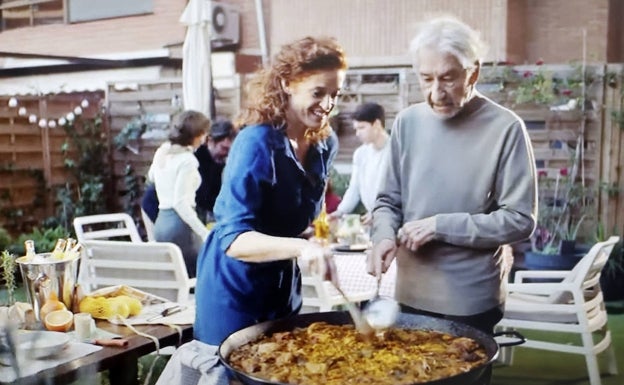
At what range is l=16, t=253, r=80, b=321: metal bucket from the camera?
1656 mm

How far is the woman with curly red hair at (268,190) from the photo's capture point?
141 centimetres

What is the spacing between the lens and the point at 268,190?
4.69 ft

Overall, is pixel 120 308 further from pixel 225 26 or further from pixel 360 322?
pixel 225 26

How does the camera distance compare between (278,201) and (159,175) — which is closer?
(278,201)

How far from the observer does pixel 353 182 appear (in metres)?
3.62

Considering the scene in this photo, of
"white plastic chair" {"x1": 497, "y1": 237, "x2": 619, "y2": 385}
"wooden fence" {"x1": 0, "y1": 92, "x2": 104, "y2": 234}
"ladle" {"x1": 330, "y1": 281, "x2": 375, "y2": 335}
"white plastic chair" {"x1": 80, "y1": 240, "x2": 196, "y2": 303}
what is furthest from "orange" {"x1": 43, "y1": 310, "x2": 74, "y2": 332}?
"white plastic chair" {"x1": 497, "y1": 237, "x2": 619, "y2": 385}

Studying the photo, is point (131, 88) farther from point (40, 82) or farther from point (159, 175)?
point (40, 82)

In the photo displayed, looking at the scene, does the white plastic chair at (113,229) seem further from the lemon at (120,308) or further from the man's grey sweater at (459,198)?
the man's grey sweater at (459,198)

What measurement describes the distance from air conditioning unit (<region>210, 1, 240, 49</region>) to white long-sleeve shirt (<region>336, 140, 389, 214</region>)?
2.76 feet

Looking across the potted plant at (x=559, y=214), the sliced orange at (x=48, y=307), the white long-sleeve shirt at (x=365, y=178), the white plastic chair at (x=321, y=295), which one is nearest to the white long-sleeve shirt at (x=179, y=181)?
the white plastic chair at (x=321, y=295)

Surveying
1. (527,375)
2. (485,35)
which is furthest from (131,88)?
(527,375)

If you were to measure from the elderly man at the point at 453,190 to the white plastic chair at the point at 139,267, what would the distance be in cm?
121

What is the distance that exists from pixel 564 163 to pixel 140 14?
2.47 meters

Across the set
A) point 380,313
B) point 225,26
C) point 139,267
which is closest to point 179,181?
point 139,267
